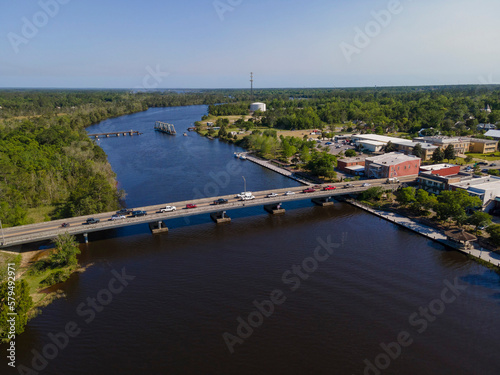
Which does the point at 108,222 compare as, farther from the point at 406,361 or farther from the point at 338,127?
the point at 338,127

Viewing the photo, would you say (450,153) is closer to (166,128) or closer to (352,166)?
(352,166)

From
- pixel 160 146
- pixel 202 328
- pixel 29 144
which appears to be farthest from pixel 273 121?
pixel 202 328

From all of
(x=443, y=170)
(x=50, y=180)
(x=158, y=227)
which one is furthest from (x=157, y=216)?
(x=443, y=170)

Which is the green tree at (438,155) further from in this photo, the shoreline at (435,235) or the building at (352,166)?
the shoreline at (435,235)

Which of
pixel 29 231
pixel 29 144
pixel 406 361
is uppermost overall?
pixel 29 144

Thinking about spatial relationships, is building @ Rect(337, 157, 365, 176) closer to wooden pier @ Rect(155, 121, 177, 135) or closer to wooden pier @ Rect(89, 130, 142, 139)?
wooden pier @ Rect(155, 121, 177, 135)
